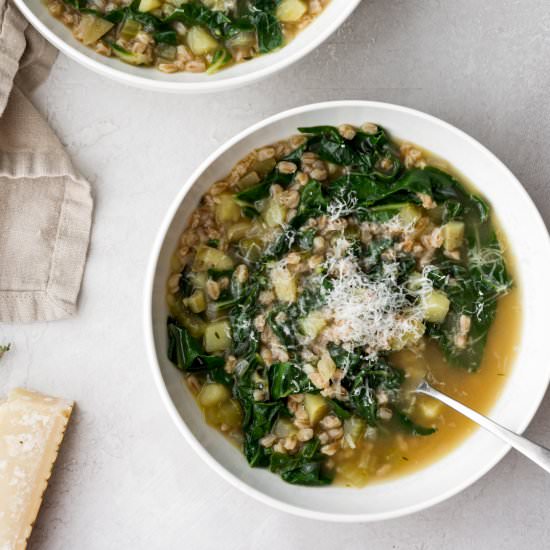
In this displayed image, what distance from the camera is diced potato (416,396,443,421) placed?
3363mm

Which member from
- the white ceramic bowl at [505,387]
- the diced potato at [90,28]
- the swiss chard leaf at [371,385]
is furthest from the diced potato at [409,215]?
the diced potato at [90,28]

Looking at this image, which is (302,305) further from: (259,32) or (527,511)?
(527,511)

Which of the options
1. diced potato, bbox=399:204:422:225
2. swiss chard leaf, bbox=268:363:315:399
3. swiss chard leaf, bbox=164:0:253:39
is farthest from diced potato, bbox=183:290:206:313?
swiss chard leaf, bbox=164:0:253:39

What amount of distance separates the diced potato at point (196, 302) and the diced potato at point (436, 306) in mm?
1013

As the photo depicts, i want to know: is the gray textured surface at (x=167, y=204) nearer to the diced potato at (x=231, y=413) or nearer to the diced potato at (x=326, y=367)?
the diced potato at (x=231, y=413)

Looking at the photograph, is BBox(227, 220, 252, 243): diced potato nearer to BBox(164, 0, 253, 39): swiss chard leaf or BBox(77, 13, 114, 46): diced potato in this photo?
BBox(164, 0, 253, 39): swiss chard leaf

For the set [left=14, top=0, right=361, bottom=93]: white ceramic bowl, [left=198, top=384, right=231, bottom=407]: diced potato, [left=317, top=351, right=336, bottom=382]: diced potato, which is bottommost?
[left=198, top=384, right=231, bottom=407]: diced potato

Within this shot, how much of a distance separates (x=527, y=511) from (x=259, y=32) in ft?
9.05

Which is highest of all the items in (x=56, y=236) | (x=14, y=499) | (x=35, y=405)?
(x=56, y=236)

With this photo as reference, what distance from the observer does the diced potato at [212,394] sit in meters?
3.35

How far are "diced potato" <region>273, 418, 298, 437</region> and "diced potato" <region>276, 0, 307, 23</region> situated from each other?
189cm

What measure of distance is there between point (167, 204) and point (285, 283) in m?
0.85

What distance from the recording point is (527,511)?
372 centimetres

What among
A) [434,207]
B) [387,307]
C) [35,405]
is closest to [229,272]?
[387,307]
